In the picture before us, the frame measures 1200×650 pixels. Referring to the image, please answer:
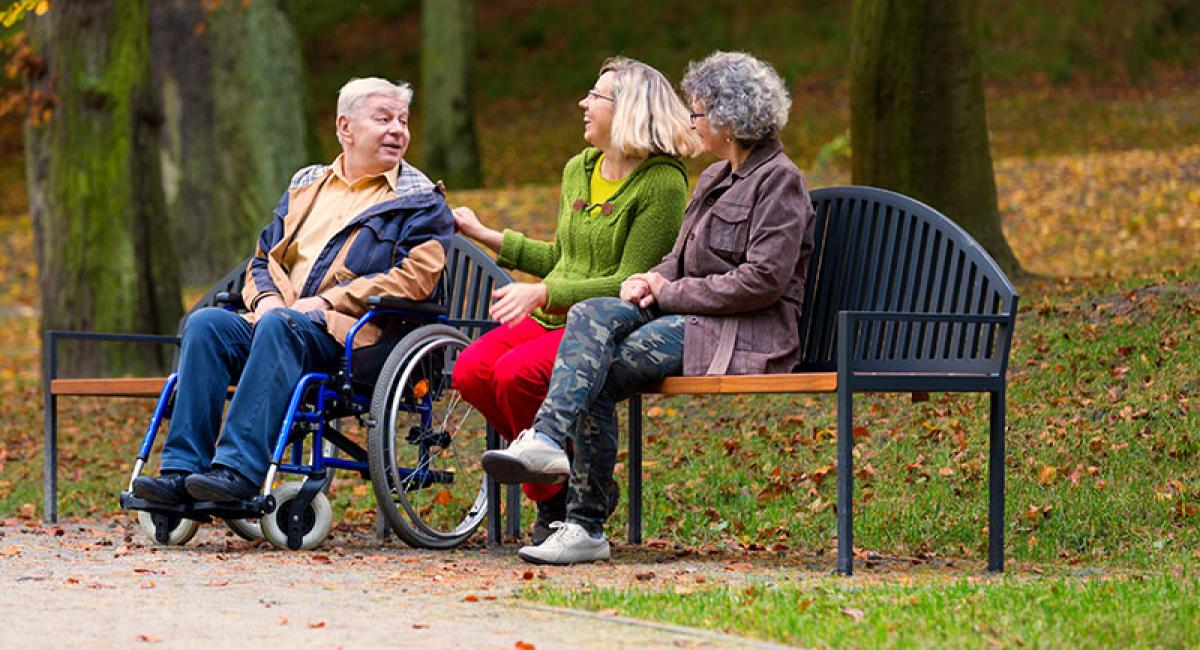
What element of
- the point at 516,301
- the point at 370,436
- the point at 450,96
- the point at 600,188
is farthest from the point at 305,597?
the point at 450,96

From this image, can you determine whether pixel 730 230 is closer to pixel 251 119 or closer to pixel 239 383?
pixel 239 383

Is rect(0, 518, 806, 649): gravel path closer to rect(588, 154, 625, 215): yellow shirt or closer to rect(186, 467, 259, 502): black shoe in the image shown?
rect(186, 467, 259, 502): black shoe

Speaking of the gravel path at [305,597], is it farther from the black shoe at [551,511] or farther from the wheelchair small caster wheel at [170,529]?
the black shoe at [551,511]

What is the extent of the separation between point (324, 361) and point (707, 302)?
4.20ft

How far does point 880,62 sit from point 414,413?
15.6 feet

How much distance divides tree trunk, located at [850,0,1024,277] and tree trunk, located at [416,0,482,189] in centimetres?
1162

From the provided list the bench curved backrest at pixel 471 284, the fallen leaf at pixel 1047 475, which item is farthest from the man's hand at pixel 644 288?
the fallen leaf at pixel 1047 475

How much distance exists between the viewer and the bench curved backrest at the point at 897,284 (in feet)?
17.7

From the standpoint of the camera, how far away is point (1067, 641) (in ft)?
12.7

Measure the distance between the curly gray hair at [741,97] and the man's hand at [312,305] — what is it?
1.36 metres

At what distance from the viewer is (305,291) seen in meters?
6.02

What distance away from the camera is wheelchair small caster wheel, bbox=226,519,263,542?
238 inches

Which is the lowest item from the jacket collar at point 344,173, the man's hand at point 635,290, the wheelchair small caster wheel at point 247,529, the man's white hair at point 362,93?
the wheelchair small caster wheel at point 247,529

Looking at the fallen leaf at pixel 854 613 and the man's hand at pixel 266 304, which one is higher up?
the man's hand at pixel 266 304
